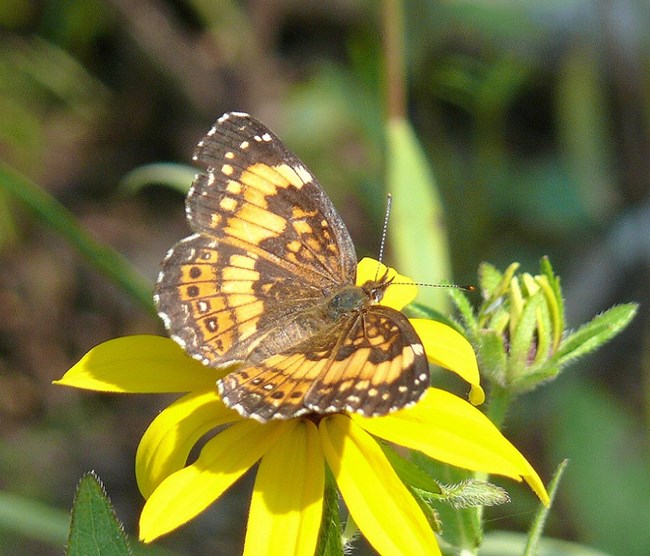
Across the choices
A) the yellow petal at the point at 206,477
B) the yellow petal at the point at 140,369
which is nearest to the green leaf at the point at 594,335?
the yellow petal at the point at 206,477

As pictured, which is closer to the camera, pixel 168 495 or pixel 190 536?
pixel 168 495

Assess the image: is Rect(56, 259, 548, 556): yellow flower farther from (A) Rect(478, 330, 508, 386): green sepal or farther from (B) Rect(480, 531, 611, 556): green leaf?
(B) Rect(480, 531, 611, 556): green leaf

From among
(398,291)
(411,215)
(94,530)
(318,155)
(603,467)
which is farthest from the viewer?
(318,155)

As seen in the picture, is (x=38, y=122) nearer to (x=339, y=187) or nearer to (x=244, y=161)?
(x=339, y=187)

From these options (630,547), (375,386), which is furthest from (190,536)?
(375,386)

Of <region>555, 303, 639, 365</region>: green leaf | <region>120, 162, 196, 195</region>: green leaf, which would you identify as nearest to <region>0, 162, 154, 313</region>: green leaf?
<region>120, 162, 196, 195</region>: green leaf

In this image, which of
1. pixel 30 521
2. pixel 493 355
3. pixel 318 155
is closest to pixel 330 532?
pixel 493 355

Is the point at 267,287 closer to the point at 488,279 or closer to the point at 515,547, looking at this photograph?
the point at 488,279
